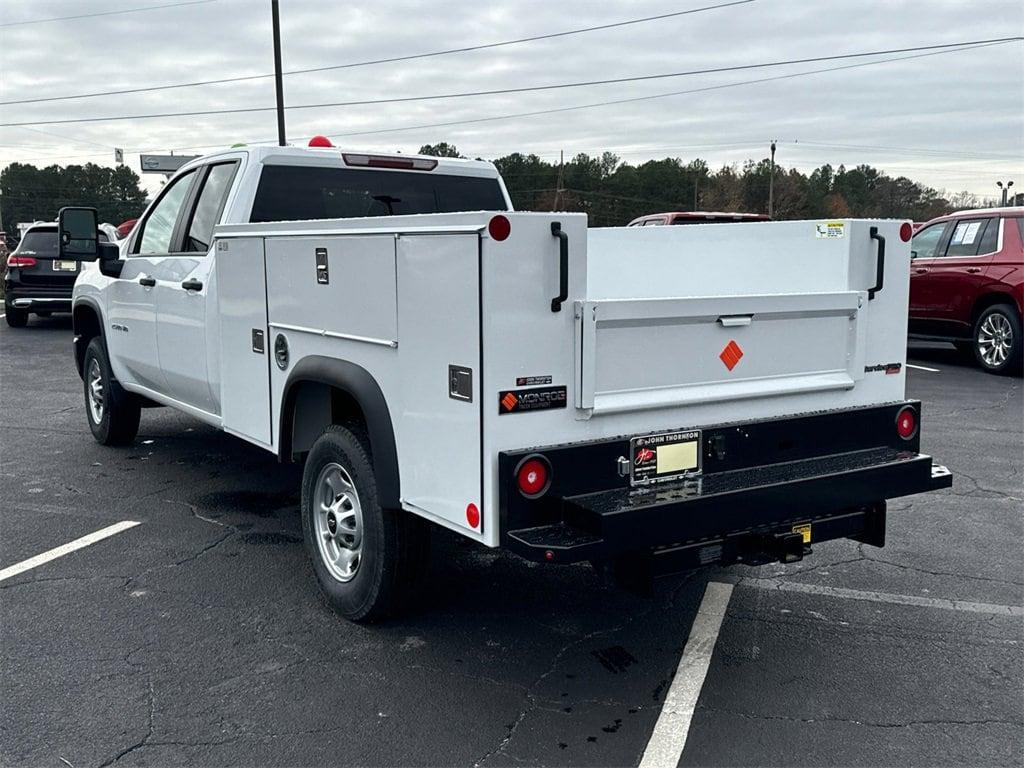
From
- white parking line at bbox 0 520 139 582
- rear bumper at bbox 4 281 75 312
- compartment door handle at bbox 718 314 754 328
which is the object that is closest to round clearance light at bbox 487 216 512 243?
compartment door handle at bbox 718 314 754 328

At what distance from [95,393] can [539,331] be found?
228 inches

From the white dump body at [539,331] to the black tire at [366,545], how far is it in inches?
11.0

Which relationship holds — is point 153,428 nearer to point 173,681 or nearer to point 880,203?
point 173,681

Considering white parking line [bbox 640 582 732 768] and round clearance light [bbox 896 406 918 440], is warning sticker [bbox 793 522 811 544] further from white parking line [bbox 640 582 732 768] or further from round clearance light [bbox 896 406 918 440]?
round clearance light [bbox 896 406 918 440]

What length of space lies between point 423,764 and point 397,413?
1288 millimetres

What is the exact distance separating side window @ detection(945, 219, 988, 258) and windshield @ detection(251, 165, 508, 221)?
26.9 ft

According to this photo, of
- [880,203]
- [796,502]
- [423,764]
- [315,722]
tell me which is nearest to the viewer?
[423,764]

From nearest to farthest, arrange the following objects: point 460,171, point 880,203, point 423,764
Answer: point 423,764 < point 460,171 < point 880,203

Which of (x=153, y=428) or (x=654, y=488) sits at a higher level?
(x=654, y=488)

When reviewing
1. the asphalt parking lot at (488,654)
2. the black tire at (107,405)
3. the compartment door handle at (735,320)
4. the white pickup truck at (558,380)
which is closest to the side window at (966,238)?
the asphalt parking lot at (488,654)

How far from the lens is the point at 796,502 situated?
3.78 metres

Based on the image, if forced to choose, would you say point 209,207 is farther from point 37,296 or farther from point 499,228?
point 37,296

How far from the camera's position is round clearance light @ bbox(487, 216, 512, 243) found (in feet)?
10.8

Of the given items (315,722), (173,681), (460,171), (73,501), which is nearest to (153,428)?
(73,501)
